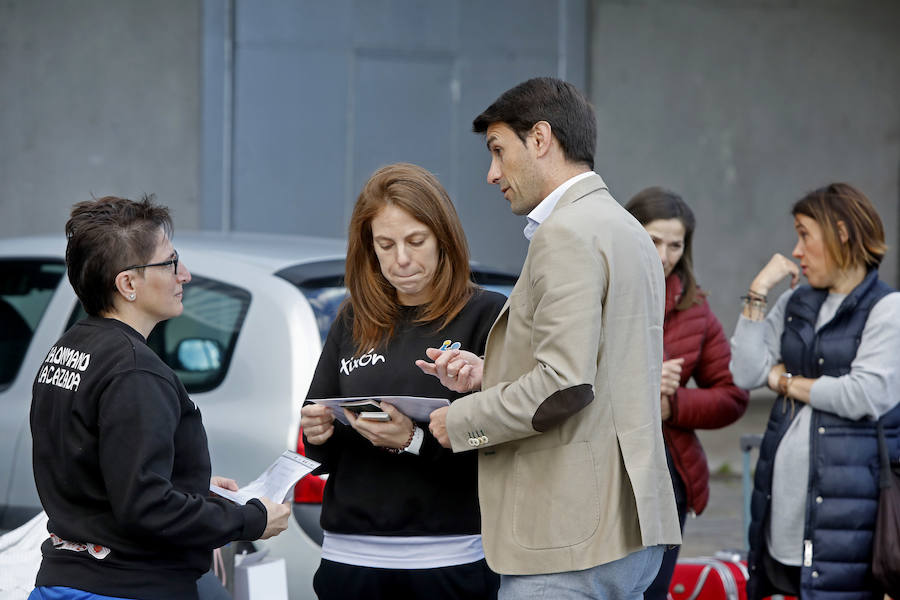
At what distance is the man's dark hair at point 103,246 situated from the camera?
244 centimetres

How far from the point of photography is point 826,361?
3.59 m

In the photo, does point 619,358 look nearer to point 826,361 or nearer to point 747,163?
point 826,361

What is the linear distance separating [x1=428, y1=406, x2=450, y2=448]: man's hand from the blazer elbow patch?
9.8 inches

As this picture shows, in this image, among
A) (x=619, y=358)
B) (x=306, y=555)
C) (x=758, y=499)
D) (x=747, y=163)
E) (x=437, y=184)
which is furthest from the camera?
(x=747, y=163)

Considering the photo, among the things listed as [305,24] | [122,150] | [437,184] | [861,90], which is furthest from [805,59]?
[437,184]

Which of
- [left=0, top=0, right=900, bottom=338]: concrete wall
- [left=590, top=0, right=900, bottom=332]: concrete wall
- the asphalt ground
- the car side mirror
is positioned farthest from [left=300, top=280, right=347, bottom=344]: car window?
[left=590, top=0, right=900, bottom=332]: concrete wall

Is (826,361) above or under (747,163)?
under

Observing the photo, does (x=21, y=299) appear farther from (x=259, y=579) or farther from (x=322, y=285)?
(x=259, y=579)

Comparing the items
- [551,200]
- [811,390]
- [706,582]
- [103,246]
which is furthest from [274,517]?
[706,582]

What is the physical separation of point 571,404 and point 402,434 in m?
0.57

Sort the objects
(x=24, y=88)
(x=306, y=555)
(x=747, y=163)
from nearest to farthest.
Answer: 1. (x=306, y=555)
2. (x=24, y=88)
3. (x=747, y=163)

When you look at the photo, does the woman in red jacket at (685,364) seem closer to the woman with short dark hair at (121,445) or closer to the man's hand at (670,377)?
the man's hand at (670,377)

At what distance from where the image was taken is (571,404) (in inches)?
89.7

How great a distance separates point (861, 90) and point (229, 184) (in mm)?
5272
